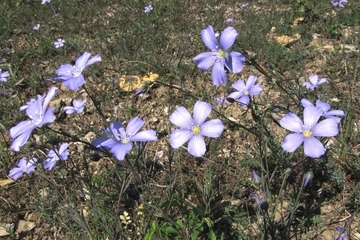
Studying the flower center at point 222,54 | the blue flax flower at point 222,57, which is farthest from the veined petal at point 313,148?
the flower center at point 222,54

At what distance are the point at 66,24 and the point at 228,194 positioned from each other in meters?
3.86

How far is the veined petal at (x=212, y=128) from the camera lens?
5.73 ft

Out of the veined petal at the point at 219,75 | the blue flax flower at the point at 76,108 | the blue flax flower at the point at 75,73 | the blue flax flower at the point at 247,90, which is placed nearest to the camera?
the blue flax flower at the point at 75,73

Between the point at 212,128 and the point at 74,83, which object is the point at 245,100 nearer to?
the point at 212,128

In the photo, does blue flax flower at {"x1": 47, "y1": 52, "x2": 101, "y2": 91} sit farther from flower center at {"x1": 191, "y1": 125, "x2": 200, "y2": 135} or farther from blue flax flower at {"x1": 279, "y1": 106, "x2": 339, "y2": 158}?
blue flax flower at {"x1": 279, "y1": 106, "x2": 339, "y2": 158}

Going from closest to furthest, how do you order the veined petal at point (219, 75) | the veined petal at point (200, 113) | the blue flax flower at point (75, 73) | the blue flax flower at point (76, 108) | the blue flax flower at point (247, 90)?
the blue flax flower at point (75, 73)
the veined petal at point (200, 113)
the veined petal at point (219, 75)
the blue flax flower at point (247, 90)
the blue flax flower at point (76, 108)

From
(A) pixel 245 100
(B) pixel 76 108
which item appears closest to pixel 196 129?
(A) pixel 245 100

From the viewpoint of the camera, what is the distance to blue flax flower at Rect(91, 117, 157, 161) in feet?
5.27

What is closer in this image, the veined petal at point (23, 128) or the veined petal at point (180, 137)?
the veined petal at point (23, 128)

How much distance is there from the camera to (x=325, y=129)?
1.69 m

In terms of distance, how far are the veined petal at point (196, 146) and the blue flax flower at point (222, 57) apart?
1.01 ft

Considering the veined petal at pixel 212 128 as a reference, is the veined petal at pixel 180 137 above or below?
below

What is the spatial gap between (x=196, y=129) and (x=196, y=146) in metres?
0.09

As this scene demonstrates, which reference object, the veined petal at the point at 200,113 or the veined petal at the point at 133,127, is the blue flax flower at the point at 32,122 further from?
the veined petal at the point at 200,113
